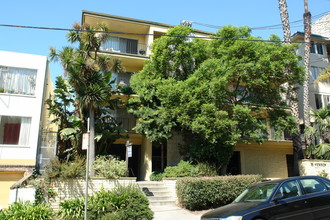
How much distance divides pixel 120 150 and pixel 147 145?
2827 mm

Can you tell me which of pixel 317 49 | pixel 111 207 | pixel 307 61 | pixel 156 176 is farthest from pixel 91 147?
pixel 317 49

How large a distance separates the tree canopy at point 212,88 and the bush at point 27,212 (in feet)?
24.1

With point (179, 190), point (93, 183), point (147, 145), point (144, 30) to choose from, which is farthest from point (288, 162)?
point (93, 183)

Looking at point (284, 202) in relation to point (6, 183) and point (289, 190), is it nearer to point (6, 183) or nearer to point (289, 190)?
point (289, 190)

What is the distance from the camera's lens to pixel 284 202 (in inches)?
269

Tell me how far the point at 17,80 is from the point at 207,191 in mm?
12536

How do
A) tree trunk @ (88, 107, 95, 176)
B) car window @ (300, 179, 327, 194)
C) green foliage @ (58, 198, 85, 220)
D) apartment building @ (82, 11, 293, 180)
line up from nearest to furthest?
car window @ (300, 179, 327, 194) < green foliage @ (58, 198, 85, 220) < tree trunk @ (88, 107, 95, 176) < apartment building @ (82, 11, 293, 180)

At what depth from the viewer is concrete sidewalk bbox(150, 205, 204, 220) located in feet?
35.4

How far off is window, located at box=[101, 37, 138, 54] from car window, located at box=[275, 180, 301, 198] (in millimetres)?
17141

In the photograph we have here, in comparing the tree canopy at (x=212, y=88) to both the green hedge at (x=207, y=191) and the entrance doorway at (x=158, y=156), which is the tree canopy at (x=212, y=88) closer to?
the green hedge at (x=207, y=191)

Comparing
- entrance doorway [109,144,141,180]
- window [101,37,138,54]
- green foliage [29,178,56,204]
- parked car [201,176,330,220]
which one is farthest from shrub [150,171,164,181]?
window [101,37,138,54]

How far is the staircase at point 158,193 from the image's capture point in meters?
13.1

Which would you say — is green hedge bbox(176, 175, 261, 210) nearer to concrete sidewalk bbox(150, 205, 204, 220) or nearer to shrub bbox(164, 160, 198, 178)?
concrete sidewalk bbox(150, 205, 204, 220)

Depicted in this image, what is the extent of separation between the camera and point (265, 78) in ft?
51.8
